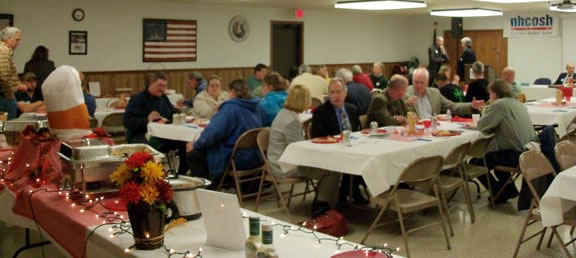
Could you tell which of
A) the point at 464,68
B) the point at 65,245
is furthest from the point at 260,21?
the point at 65,245

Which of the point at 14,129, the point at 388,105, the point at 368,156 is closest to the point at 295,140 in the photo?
the point at 368,156

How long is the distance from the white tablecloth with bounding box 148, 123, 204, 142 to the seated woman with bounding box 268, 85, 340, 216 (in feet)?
4.04

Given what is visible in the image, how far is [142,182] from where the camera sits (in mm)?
2627

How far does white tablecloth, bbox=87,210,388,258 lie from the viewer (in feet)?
8.52

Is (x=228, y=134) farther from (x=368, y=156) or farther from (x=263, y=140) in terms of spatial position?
(x=368, y=156)

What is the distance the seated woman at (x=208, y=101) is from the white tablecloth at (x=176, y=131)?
84 centimetres

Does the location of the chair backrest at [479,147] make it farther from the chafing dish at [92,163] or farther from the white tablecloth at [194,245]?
the white tablecloth at [194,245]

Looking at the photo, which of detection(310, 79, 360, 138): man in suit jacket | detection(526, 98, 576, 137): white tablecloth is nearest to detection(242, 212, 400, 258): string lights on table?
detection(310, 79, 360, 138): man in suit jacket

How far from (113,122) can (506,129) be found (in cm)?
562

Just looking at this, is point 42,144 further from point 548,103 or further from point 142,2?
point 142,2

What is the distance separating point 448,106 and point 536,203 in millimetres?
3734

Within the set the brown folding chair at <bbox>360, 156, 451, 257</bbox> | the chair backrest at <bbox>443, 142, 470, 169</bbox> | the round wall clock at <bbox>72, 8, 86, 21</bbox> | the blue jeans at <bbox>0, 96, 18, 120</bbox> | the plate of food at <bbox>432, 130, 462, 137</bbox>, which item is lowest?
the brown folding chair at <bbox>360, 156, 451, 257</bbox>

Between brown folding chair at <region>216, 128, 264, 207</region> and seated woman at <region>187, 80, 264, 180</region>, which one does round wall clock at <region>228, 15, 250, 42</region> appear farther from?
brown folding chair at <region>216, 128, 264, 207</region>

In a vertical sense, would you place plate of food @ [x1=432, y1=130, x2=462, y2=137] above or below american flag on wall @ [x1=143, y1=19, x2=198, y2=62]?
below
